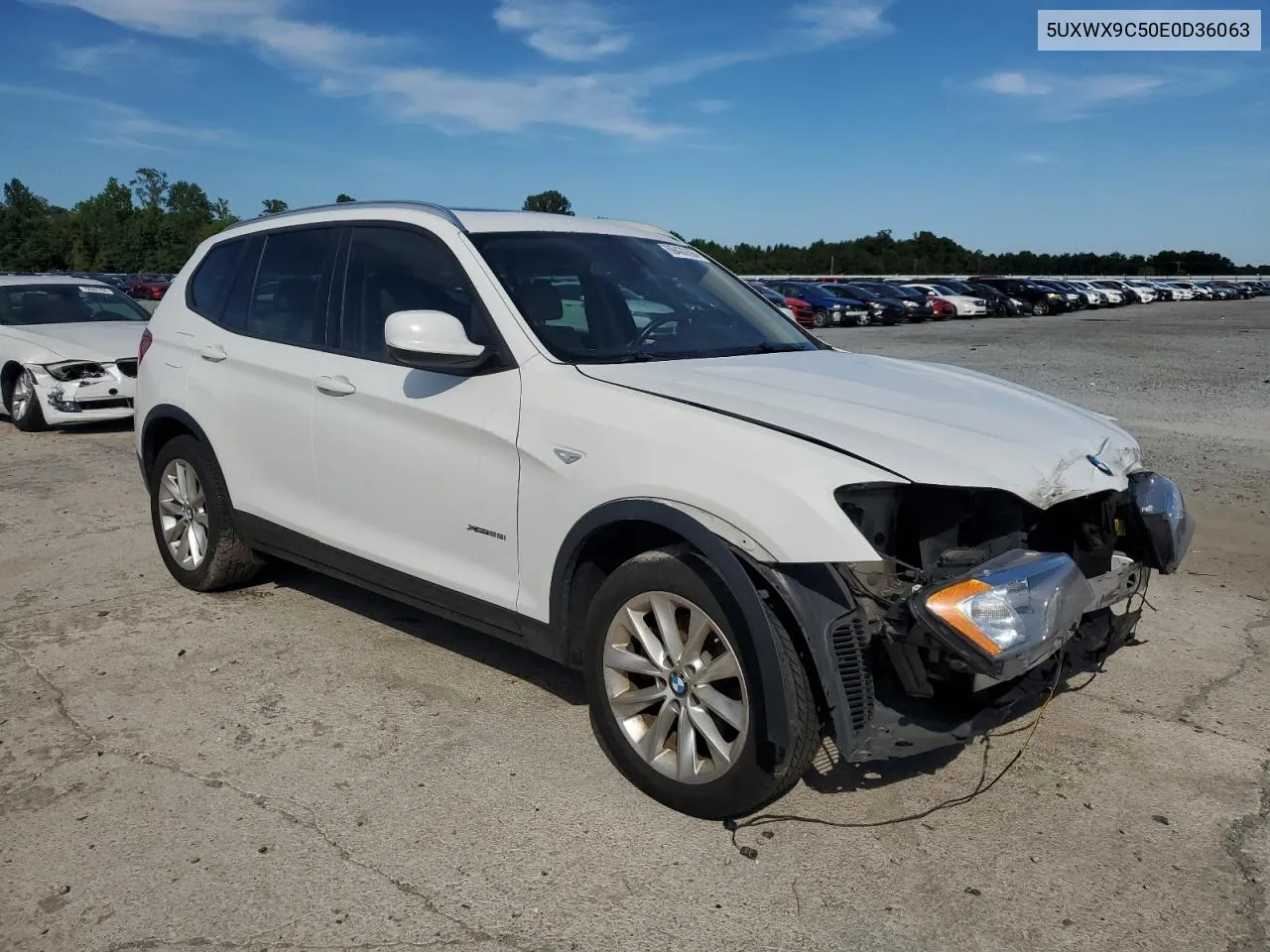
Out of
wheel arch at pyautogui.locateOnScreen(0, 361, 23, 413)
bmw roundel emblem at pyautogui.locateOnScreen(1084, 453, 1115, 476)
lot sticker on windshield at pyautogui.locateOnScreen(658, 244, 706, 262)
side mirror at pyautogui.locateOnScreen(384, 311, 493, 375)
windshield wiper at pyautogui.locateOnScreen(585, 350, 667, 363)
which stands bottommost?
wheel arch at pyautogui.locateOnScreen(0, 361, 23, 413)

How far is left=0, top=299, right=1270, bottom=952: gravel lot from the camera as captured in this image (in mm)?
2877

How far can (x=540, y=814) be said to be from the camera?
3.42 m

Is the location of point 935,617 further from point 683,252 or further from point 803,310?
point 803,310

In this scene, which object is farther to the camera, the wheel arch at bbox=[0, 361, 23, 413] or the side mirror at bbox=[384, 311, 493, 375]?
the wheel arch at bbox=[0, 361, 23, 413]

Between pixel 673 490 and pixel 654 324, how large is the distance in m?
1.23

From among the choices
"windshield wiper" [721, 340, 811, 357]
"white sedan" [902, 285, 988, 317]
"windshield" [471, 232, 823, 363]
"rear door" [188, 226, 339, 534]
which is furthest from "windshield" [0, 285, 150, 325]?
"white sedan" [902, 285, 988, 317]

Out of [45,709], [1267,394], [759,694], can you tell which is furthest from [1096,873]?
[1267,394]

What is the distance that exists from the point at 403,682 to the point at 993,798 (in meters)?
2.31

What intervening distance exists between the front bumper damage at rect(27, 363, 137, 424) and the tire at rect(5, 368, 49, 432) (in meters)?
0.09

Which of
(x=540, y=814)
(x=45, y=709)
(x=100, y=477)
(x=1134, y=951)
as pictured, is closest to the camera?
(x=1134, y=951)

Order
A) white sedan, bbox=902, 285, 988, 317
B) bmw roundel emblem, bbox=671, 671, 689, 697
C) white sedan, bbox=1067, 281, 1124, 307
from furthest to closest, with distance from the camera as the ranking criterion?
1. white sedan, bbox=1067, 281, 1124, 307
2. white sedan, bbox=902, 285, 988, 317
3. bmw roundel emblem, bbox=671, 671, 689, 697

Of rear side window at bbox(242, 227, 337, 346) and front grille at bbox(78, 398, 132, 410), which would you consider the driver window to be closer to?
rear side window at bbox(242, 227, 337, 346)

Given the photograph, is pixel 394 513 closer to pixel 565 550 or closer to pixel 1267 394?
pixel 565 550

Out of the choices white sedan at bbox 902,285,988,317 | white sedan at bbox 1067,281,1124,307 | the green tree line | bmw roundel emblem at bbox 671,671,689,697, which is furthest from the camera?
the green tree line
